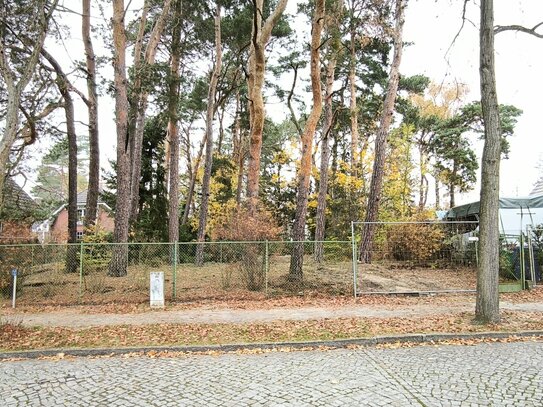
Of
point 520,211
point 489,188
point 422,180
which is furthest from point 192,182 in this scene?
point 489,188

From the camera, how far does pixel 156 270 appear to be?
38.6 feet

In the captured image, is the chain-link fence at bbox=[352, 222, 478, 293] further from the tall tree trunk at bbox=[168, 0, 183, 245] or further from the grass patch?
the tall tree trunk at bbox=[168, 0, 183, 245]

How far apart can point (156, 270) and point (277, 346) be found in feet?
20.1

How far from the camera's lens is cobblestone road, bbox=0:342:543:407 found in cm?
440

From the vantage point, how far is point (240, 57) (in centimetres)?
2108

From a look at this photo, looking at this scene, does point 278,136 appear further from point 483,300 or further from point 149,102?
point 483,300

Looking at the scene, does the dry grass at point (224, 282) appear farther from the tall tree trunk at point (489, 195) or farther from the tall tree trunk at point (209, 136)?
the tall tree trunk at point (209, 136)

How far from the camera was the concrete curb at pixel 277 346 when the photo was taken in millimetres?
6465

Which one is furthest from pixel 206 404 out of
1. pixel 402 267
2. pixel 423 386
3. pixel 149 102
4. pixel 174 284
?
pixel 149 102

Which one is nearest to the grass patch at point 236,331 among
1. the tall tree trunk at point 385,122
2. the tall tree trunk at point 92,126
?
the tall tree trunk at point 385,122

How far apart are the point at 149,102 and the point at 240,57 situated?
531 centimetres

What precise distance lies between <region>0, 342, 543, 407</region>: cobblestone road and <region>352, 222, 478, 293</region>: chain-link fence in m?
5.49

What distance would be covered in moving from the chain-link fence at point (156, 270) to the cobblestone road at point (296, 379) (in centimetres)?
492

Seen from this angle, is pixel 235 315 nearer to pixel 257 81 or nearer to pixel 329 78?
pixel 257 81
